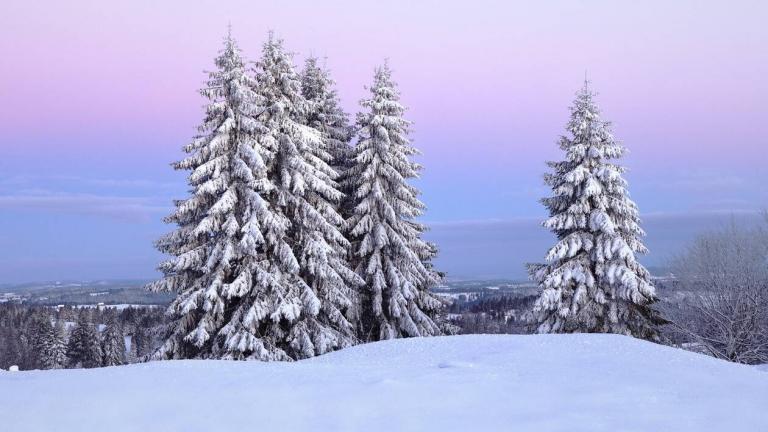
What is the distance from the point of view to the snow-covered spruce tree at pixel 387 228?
837 inches

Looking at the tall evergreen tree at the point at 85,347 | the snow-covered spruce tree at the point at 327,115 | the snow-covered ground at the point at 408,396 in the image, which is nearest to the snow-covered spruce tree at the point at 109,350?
the tall evergreen tree at the point at 85,347

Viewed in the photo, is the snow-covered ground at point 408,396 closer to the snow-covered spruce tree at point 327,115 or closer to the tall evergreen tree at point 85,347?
the snow-covered spruce tree at point 327,115

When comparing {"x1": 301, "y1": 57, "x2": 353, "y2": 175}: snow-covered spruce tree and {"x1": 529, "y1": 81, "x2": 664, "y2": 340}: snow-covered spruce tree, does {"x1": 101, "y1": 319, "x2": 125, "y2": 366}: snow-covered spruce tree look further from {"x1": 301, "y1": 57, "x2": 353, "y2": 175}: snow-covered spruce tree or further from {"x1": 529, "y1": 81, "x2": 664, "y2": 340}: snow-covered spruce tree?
{"x1": 529, "y1": 81, "x2": 664, "y2": 340}: snow-covered spruce tree

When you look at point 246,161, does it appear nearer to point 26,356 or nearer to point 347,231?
point 347,231

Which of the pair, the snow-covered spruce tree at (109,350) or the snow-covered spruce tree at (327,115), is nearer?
the snow-covered spruce tree at (327,115)

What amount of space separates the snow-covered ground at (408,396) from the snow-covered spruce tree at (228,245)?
7.05 m

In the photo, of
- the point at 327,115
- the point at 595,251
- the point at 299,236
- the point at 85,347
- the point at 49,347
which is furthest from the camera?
the point at 85,347

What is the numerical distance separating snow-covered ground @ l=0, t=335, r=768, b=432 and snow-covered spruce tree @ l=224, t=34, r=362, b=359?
312 inches

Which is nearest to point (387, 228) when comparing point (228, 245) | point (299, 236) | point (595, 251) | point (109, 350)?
point (299, 236)

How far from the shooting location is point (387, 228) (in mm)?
21594

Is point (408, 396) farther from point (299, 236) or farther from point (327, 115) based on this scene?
point (327, 115)

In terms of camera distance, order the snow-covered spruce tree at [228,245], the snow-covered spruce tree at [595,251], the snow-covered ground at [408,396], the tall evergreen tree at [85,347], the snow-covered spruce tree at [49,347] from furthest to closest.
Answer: the tall evergreen tree at [85,347] < the snow-covered spruce tree at [49,347] < the snow-covered spruce tree at [595,251] < the snow-covered spruce tree at [228,245] < the snow-covered ground at [408,396]

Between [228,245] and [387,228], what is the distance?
6281mm

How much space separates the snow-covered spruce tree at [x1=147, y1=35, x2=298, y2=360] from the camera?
17484mm
